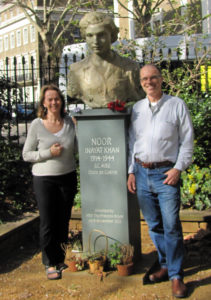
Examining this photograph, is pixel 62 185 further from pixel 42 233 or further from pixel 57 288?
pixel 57 288

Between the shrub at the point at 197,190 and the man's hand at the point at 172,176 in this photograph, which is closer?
the man's hand at the point at 172,176

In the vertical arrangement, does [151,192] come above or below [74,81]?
below

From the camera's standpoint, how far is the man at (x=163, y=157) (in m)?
3.46

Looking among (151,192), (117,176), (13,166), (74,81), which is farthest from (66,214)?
(13,166)

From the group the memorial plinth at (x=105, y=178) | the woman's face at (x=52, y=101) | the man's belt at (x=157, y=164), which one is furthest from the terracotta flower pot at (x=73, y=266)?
the woman's face at (x=52, y=101)

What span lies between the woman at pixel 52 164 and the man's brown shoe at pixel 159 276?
1.01 m

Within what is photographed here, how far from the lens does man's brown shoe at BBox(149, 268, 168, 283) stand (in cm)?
387

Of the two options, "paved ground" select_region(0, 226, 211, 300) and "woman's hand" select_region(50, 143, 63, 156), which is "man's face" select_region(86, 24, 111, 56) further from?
"paved ground" select_region(0, 226, 211, 300)

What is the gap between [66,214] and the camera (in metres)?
4.19

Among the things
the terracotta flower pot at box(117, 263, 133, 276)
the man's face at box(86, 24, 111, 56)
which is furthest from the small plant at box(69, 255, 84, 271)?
the man's face at box(86, 24, 111, 56)

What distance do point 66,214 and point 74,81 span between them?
1.48 meters

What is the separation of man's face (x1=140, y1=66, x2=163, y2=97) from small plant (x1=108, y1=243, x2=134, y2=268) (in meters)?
1.62

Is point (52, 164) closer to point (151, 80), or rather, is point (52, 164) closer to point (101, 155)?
point (101, 155)

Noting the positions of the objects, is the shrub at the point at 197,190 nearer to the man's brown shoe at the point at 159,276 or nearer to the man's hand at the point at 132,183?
the man's brown shoe at the point at 159,276
